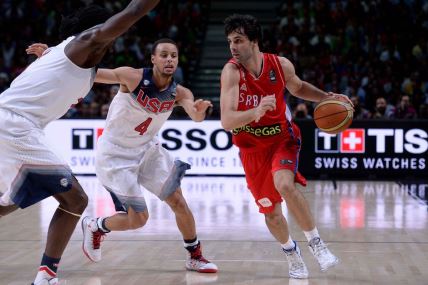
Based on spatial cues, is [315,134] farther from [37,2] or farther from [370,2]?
[37,2]

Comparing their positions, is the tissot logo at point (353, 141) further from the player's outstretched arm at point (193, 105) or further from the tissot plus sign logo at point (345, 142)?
the player's outstretched arm at point (193, 105)

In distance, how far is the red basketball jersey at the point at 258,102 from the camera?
631 centimetres

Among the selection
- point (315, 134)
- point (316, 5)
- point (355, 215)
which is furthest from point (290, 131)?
point (316, 5)

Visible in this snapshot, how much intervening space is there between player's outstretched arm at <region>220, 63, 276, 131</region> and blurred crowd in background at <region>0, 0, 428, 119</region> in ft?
29.4

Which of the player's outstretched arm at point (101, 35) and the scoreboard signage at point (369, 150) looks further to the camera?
the scoreboard signage at point (369, 150)

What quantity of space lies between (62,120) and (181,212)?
26.4ft

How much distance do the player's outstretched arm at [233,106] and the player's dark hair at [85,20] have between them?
1.02m

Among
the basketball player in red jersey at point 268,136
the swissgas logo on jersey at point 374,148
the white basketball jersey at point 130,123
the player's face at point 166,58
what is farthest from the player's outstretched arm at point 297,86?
the swissgas logo on jersey at point 374,148

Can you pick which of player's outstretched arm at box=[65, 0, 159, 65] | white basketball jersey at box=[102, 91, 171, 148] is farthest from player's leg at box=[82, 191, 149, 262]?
player's outstretched arm at box=[65, 0, 159, 65]

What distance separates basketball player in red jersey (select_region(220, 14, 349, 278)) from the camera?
20.4 feet

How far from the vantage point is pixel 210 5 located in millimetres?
20172

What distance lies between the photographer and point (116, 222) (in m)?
6.67

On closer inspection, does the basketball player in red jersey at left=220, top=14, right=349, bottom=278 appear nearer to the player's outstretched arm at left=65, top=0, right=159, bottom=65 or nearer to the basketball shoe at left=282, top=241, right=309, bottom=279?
the basketball shoe at left=282, top=241, right=309, bottom=279

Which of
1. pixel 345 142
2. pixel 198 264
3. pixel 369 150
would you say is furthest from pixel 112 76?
pixel 369 150
